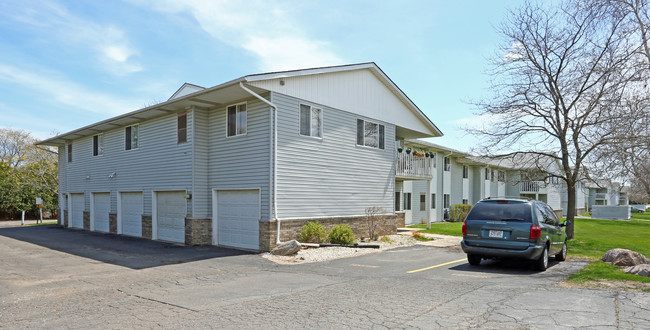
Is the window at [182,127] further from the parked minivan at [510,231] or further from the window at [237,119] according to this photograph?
the parked minivan at [510,231]

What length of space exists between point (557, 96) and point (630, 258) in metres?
7.86

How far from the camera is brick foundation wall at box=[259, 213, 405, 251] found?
1367 centimetres

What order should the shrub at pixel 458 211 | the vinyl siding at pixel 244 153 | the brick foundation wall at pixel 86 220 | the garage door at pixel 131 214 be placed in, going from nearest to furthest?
the vinyl siding at pixel 244 153 < the garage door at pixel 131 214 < the brick foundation wall at pixel 86 220 < the shrub at pixel 458 211

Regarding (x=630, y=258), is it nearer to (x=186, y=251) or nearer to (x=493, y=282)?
(x=493, y=282)

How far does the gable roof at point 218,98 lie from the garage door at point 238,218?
10.9 feet

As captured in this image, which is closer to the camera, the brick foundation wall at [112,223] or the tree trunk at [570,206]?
the tree trunk at [570,206]

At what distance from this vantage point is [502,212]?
9.97m

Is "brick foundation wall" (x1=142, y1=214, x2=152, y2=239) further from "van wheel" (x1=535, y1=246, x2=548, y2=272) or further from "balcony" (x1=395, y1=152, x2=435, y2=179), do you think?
"van wheel" (x1=535, y1=246, x2=548, y2=272)

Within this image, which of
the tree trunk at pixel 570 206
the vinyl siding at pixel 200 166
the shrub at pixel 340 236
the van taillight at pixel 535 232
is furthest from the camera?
the tree trunk at pixel 570 206

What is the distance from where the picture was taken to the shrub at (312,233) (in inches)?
568

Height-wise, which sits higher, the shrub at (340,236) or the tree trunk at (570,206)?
the tree trunk at (570,206)

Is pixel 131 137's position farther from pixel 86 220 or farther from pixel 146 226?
pixel 86 220

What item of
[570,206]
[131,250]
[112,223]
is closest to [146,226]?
[112,223]

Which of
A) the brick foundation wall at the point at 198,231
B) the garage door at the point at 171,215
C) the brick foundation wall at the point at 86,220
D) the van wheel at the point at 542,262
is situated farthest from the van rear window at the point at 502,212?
the brick foundation wall at the point at 86,220
